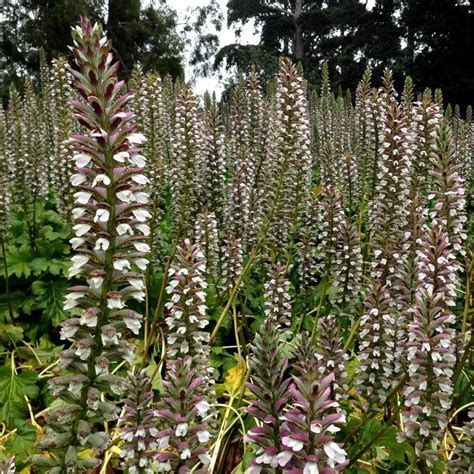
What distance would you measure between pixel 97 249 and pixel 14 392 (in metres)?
2.29

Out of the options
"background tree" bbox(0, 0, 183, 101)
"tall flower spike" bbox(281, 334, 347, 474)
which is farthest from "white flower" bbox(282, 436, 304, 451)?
"background tree" bbox(0, 0, 183, 101)

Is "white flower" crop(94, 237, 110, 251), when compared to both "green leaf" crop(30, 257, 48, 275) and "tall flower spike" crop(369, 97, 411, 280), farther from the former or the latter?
"green leaf" crop(30, 257, 48, 275)

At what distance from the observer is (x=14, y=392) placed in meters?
3.37

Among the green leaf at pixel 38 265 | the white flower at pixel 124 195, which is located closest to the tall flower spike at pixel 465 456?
the white flower at pixel 124 195

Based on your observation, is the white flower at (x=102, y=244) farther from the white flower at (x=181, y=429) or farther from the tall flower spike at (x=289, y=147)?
the tall flower spike at (x=289, y=147)

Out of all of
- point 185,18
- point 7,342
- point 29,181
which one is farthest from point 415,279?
point 185,18

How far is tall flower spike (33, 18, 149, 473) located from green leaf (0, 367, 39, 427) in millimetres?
1877

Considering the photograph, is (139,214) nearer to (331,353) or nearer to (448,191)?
(331,353)

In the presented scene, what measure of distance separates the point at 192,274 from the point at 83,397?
3.67 ft

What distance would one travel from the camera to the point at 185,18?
32.7 m

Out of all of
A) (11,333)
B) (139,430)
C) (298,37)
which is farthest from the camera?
(298,37)

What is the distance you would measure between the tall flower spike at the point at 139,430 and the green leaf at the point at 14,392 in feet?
5.19

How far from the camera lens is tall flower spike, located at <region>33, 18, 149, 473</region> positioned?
1.57 metres

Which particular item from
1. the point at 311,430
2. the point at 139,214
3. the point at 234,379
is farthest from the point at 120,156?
the point at 234,379
